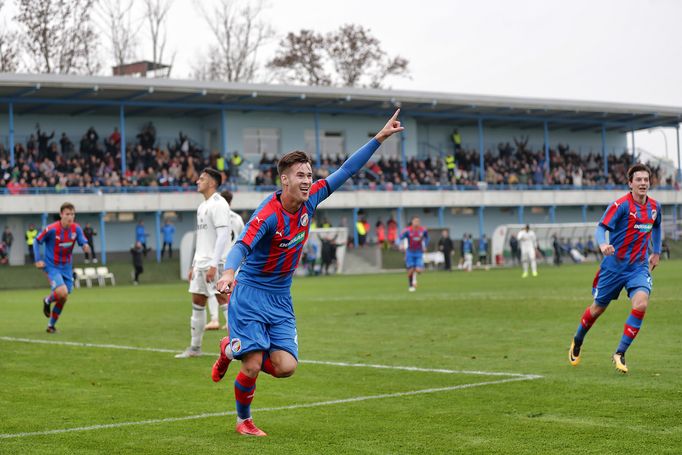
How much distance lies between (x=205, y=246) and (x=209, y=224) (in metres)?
0.31

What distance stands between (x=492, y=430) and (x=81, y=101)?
150 ft

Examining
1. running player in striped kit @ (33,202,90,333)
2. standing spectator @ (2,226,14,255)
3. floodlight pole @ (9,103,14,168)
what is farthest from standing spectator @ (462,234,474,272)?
running player in striped kit @ (33,202,90,333)

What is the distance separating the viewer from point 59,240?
695 inches

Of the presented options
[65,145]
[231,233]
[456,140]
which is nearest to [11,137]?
[65,145]

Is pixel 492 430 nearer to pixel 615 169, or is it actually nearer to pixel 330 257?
pixel 330 257

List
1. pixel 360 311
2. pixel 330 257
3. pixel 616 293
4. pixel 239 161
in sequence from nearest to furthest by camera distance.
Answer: pixel 616 293 → pixel 360 311 → pixel 330 257 → pixel 239 161

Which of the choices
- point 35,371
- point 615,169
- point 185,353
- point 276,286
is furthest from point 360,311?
point 615,169

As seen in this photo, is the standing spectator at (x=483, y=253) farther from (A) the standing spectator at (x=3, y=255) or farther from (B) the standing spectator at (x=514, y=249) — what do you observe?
(A) the standing spectator at (x=3, y=255)

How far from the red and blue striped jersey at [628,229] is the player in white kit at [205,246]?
4.85 m

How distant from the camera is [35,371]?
12.5 meters

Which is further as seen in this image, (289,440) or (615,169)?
(615,169)

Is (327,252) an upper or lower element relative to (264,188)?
lower

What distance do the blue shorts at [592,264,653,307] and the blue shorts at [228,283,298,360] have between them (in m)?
4.96

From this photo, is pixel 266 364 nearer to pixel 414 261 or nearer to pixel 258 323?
pixel 258 323
